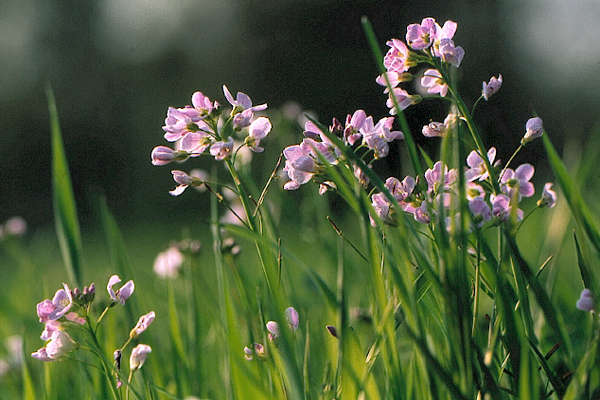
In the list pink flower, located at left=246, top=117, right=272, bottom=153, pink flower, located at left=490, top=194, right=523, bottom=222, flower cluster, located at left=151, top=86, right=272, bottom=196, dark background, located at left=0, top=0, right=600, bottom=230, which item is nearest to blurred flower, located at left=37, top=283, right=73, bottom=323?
flower cluster, located at left=151, top=86, right=272, bottom=196

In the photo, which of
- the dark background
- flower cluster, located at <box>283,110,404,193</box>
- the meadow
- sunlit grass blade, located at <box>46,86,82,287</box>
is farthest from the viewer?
the dark background

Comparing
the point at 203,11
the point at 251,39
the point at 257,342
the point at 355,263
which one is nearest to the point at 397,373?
the point at 257,342

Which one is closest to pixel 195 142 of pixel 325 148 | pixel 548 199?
→ pixel 325 148

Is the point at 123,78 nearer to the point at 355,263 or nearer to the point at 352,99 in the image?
the point at 352,99

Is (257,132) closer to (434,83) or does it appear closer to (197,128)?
(197,128)

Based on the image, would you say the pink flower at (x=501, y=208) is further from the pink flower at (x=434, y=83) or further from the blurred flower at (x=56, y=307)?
the blurred flower at (x=56, y=307)

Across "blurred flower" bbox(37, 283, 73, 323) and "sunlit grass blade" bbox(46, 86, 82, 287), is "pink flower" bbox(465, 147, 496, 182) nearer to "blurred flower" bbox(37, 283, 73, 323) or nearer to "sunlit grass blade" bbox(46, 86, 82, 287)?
"blurred flower" bbox(37, 283, 73, 323)

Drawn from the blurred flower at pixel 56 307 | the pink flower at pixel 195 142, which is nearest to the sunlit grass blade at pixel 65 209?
the blurred flower at pixel 56 307
